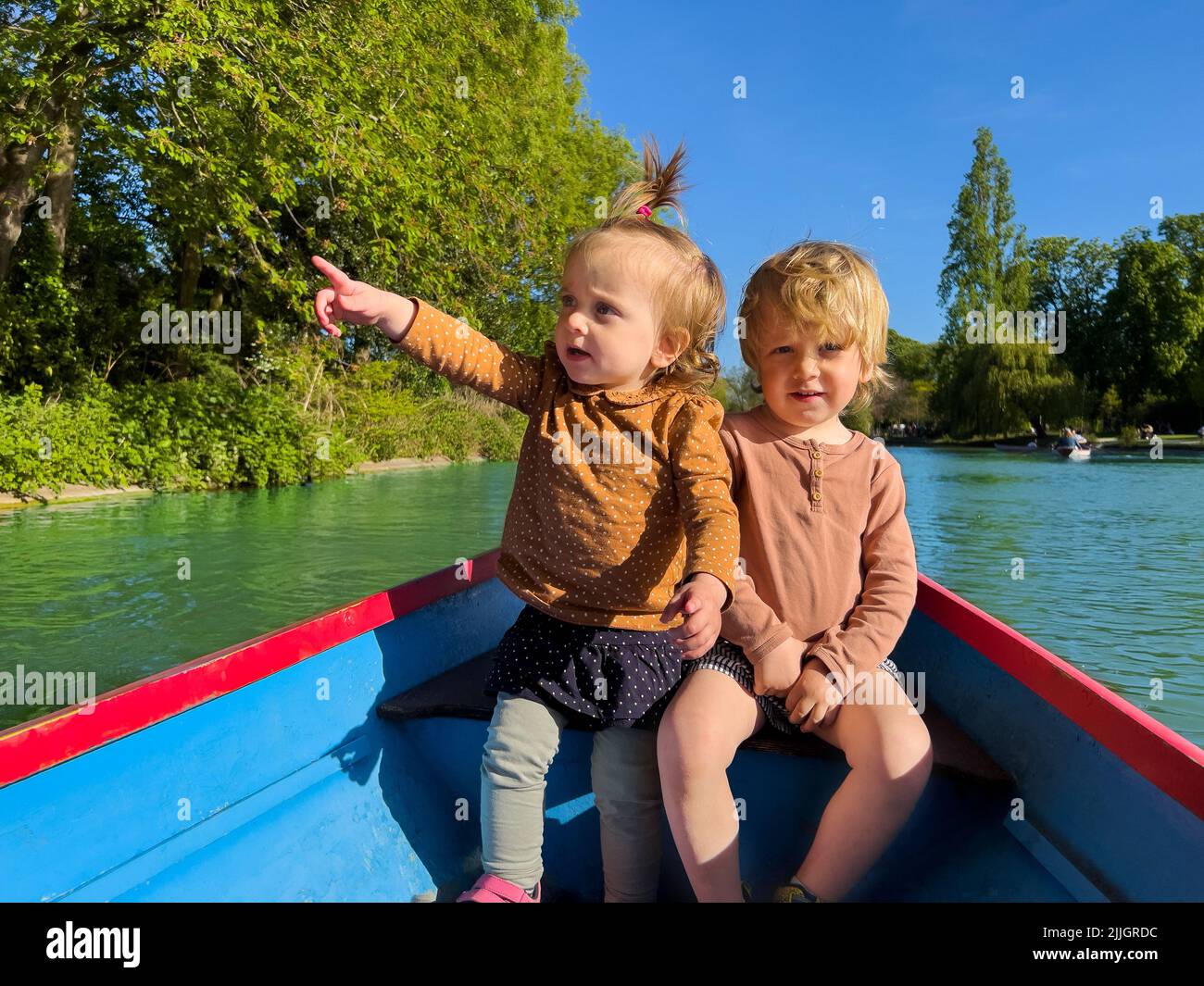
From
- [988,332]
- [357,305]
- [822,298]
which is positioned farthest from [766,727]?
[988,332]

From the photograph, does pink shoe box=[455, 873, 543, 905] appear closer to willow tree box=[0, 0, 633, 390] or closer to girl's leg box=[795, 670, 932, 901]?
girl's leg box=[795, 670, 932, 901]

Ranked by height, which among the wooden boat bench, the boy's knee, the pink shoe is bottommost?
the pink shoe

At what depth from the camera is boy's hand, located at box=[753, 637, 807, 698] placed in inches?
Result: 73.0

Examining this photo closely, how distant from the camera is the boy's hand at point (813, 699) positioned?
182cm

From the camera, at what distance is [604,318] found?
1915mm

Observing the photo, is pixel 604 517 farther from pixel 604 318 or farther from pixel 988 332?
pixel 988 332

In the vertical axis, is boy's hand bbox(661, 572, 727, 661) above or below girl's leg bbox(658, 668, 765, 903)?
above

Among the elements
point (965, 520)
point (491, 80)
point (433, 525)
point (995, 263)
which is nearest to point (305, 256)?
point (491, 80)

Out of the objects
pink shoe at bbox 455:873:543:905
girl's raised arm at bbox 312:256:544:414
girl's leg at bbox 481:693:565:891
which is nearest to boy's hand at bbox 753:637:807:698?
girl's leg at bbox 481:693:565:891

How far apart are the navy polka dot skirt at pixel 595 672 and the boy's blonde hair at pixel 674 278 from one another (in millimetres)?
597

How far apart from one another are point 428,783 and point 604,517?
864 mm

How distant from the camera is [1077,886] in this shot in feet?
5.24
